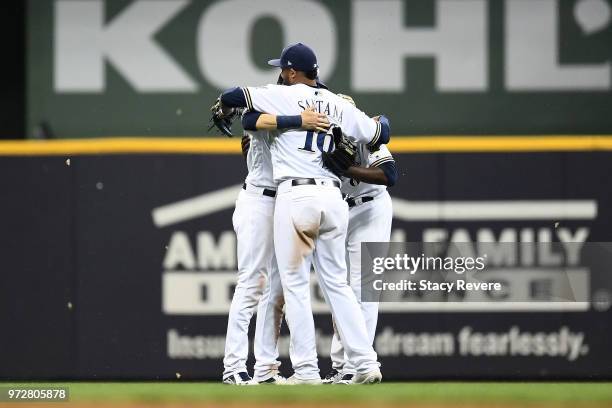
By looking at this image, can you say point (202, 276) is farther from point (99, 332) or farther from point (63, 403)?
point (63, 403)

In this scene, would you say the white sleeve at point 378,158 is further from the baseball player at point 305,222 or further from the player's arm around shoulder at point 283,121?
the player's arm around shoulder at point 283,121

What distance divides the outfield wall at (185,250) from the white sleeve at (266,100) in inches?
52.0

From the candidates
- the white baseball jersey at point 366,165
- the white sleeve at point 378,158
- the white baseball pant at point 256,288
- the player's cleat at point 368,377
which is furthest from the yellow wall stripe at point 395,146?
the player's cleat at point 368,377

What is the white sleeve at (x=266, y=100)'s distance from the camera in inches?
240

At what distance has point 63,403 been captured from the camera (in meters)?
5.95

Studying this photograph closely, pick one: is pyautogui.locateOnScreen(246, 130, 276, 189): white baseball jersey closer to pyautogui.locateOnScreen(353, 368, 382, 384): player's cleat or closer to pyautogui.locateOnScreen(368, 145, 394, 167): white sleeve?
pyautogui.locateOnScreen(368, 145, 394, 167): white sleeve

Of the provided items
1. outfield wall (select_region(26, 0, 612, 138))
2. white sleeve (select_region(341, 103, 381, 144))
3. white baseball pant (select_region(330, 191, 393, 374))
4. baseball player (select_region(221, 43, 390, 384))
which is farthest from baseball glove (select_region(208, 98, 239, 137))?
outfield wall (select_region(26, 0, 612, 138))

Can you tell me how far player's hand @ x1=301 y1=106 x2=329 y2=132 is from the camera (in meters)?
6.09

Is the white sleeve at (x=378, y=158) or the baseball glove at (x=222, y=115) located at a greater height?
the baseball glove at (x=222, y=115)

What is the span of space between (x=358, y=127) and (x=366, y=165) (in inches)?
11.7

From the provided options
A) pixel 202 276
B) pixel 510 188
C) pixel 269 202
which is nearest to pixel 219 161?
pixel 202 276

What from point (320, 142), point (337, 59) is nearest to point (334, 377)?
point (320, 142)

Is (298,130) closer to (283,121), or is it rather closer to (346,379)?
(283,121)

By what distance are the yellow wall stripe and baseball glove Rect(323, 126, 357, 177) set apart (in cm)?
119
